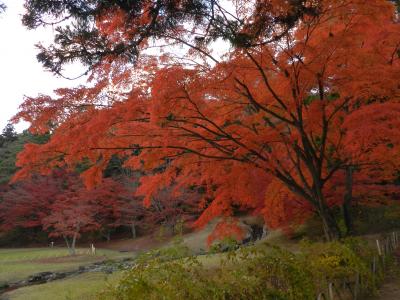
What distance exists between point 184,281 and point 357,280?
4024 millimetres

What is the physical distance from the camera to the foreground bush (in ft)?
12.4

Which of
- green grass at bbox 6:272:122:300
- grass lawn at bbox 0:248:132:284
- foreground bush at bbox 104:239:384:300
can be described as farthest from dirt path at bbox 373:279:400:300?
grass lawn at bbox 0:248:132:284

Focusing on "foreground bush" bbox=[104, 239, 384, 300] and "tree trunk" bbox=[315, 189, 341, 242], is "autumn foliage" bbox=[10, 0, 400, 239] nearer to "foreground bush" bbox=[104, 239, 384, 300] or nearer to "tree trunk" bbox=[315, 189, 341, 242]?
"tree trunk" bbox=[315, 189, 341, 242]

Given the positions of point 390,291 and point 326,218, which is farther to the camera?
point 326,218

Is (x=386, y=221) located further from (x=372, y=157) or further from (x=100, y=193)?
(x=100, y=193)

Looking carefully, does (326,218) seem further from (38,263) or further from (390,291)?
(38,263)

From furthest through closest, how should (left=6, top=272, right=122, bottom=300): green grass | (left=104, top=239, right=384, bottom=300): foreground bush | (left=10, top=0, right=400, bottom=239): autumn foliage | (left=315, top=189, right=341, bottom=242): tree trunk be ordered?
(left=6, top=272, right=122, bottom=300): green grass < (left=315, top=189, right=341, bottom=242): tree trunk < (left=10, top=0, right=400, bottom=239): autumn foliage < (left=104, top=239, right=384, bottom=300): foreground bush

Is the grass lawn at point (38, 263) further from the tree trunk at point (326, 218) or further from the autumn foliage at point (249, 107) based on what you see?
the tree trunk at point (326, 218)

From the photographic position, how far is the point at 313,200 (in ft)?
30.1

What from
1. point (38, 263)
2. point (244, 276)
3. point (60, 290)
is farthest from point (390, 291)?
point (38, 263)

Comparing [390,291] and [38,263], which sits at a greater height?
[390,291]

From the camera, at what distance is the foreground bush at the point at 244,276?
3791 millimetres

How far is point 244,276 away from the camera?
432 cm

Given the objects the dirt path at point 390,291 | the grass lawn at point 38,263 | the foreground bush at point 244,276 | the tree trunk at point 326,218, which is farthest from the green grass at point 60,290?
the foreground bush at point 244,276
